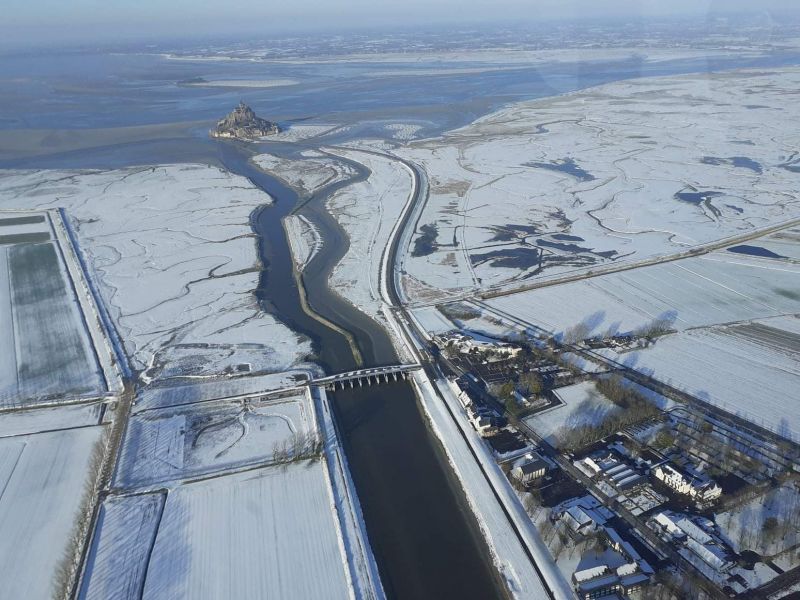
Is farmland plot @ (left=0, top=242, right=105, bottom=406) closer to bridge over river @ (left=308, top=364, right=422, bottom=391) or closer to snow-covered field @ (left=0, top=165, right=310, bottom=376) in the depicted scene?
snow-covered field @ (left=0, top=165, right=310, bottom=376)

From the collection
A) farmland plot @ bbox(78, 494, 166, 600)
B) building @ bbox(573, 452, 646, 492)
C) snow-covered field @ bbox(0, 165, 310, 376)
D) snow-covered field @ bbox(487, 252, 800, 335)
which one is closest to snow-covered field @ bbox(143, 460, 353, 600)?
farmland plot @ bbox(78, 494, 166, 600)

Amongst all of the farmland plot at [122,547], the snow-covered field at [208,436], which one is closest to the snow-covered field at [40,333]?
the snow-covered field at [208,436]

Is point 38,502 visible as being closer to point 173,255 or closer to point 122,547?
point 122,547

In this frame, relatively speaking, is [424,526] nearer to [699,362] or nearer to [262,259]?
[699,362]

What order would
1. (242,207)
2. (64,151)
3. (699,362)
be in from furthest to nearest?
(64,151)
(242,207)
(699,362)

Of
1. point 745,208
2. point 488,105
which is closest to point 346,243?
point 745,208

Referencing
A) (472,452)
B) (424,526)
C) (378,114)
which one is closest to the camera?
(424,526)

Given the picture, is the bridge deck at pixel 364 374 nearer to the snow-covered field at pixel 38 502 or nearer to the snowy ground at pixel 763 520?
the snow-covered field at pixel 38 502
